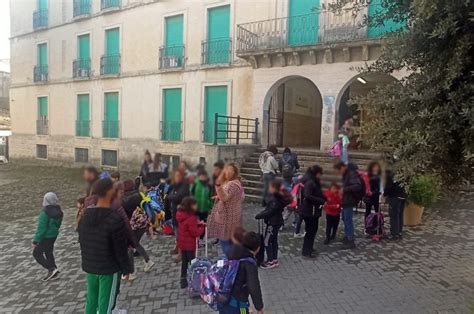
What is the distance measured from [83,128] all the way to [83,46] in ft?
1.96

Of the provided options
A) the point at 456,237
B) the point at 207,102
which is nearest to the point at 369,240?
the point at 456,237

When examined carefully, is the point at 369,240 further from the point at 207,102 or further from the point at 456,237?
the point at 207,102

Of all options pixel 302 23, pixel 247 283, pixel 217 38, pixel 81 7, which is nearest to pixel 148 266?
pixel 247 283

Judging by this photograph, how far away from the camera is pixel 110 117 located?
2328mm

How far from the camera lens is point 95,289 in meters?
3.48

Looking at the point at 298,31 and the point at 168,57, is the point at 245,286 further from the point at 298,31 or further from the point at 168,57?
the point at 298,31

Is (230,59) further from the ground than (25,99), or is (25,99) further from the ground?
(230,59)

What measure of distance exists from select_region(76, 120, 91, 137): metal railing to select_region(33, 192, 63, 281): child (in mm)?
2488

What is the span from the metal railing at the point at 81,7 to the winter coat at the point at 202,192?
157 cm

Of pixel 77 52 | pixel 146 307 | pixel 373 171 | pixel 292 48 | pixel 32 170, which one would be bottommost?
pixel 146 307

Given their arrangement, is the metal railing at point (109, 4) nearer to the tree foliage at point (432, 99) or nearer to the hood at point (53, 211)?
the tree foliage at point (432, 99)

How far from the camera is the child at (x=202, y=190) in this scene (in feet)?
4.02

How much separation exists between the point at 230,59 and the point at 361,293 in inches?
404

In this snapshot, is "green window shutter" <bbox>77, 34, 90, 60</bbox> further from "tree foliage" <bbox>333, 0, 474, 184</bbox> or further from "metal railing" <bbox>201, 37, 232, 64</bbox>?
"metal railing" <bbox>201, 37, 232, 64</bbox>
